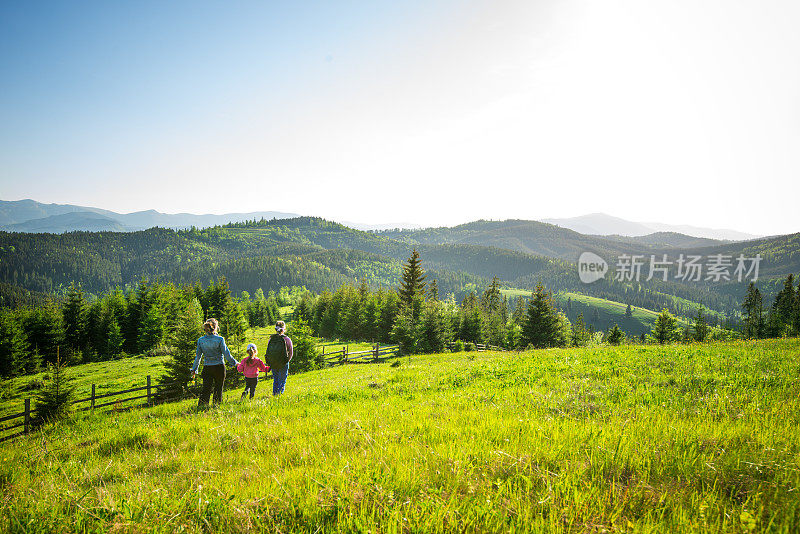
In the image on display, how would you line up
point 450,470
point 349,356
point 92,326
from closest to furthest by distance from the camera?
point 450,470, point 349,356, point 92,326

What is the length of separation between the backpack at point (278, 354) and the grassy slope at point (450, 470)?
4.82m

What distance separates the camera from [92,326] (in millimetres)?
56125

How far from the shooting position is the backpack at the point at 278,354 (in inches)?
434

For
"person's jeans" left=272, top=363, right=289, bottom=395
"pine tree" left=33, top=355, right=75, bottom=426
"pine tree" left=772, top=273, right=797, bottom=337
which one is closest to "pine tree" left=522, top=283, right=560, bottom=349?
"person's jeans" left=272, top=363, right=289, bottom=395

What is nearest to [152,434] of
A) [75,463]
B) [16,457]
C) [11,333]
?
[75,463]

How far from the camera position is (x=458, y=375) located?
1048 centimetres

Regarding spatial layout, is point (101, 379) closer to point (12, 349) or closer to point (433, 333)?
point (12, 349)

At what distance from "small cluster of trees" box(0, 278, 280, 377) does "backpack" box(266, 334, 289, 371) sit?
141 ft

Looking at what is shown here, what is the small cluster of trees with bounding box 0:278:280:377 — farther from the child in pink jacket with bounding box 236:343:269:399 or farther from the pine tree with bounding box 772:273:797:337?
the pine tree with bounding box 772:273:797:337

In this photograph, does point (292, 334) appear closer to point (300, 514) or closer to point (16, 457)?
point (16, 457)

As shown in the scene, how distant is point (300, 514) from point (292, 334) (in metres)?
32.0

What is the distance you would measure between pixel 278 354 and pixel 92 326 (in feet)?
225

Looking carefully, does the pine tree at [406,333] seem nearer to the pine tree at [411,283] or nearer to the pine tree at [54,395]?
the pine tree at [411,283]

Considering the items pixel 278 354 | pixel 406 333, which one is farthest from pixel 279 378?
pixel 406 333
